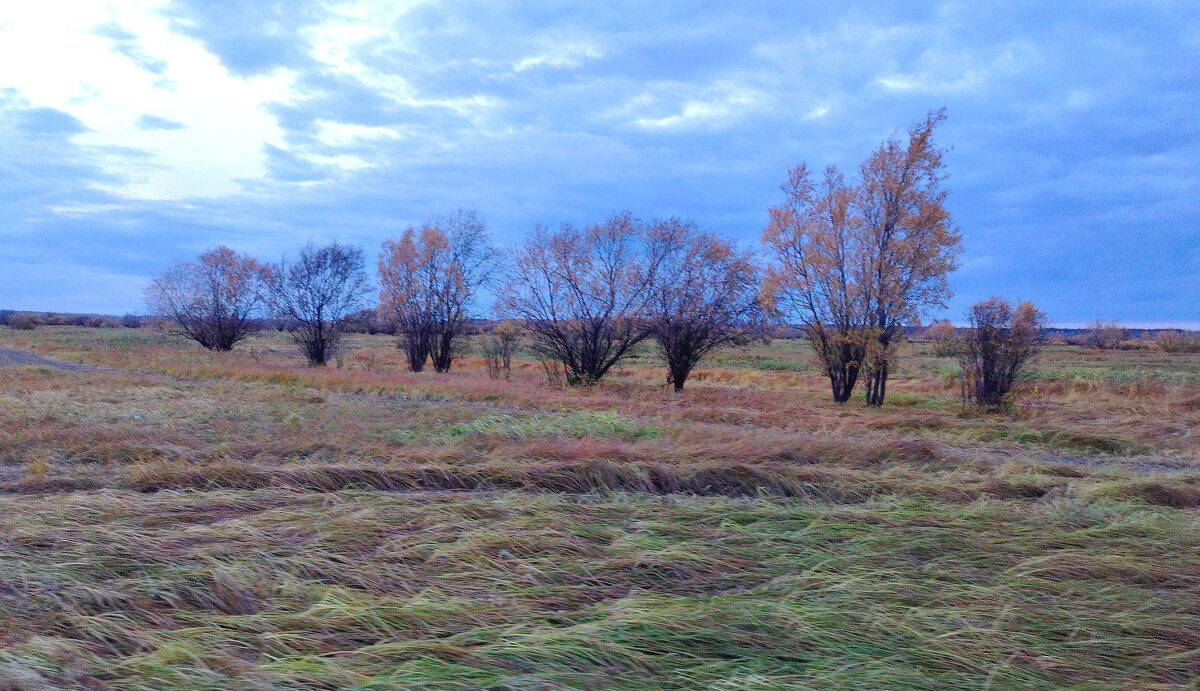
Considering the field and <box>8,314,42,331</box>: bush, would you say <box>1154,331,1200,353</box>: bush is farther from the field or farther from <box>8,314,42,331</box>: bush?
<box>8,314,42,331</box>: bush

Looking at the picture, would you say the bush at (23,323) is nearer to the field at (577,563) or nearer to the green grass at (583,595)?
the field at (577,563)

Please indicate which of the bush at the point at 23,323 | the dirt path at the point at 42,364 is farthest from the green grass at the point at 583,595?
the bush at the point at 23,323

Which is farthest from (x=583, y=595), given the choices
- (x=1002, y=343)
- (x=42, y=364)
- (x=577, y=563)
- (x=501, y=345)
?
(x=42, y=364)

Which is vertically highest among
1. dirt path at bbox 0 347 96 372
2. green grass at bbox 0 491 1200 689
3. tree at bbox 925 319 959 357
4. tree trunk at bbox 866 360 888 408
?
tree at bbox 925 319 959 357

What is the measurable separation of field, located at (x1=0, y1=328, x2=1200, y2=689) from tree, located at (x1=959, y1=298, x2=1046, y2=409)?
27.6ft

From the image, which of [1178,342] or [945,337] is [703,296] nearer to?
[945,337]

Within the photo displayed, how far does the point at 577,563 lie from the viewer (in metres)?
4.74

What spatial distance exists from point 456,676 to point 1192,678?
366 cm

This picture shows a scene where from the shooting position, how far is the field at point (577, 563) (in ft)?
11.3

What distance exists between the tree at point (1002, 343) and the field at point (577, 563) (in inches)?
331

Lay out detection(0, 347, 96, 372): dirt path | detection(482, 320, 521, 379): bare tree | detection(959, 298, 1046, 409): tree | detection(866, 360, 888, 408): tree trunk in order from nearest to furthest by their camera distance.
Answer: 1. detection(959, 298, 1046, 409): tree
2. detection(866, 360, 888, 408): tree trunk
3. detection(0, 347, 96, 372): dirt path
4. detection(482, 320, 521, 379): bare tree

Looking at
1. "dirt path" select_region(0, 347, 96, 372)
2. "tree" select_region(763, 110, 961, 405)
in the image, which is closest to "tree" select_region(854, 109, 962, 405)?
"tree" select_region(763, 110, 961, 405)

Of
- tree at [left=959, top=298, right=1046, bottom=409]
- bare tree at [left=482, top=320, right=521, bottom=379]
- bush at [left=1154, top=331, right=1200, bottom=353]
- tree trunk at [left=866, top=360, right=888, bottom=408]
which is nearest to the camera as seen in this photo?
tree at [left=959, top=298, right=1046, bottom=409]

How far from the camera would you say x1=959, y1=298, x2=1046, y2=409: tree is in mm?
18516
